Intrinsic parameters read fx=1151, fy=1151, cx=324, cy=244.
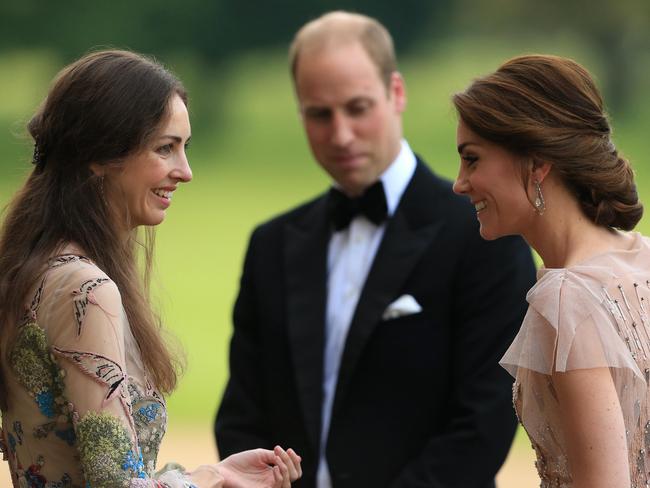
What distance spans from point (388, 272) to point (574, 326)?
1.39 meters

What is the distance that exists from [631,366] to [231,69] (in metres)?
10.9

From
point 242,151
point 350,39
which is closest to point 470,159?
point 350,39

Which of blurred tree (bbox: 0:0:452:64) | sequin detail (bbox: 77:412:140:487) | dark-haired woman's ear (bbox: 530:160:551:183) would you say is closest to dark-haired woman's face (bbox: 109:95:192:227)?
sequin detail (bbox: 77:412:140:487)

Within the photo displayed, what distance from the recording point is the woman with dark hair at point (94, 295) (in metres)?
2.06

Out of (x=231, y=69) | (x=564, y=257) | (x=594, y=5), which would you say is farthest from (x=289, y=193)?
(x=564, y=257)

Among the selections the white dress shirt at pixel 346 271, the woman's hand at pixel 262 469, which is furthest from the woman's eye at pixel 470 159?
the white dress shirt at pixel 346 271

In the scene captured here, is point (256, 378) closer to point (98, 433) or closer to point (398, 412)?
point (398, 412)

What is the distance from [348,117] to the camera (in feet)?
12.2

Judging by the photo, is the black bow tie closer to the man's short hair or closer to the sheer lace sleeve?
the man's short hair

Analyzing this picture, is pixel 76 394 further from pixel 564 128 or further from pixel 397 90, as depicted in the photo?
pixel 397 90

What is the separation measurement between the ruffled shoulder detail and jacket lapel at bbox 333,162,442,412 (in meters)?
1.19

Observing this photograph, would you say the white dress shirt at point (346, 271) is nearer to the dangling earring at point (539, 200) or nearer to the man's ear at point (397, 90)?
the man's ear at point (397, 90)

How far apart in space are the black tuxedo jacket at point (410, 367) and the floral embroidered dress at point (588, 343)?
1.02 metres

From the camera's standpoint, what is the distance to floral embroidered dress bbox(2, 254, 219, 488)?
2045 millimetres
